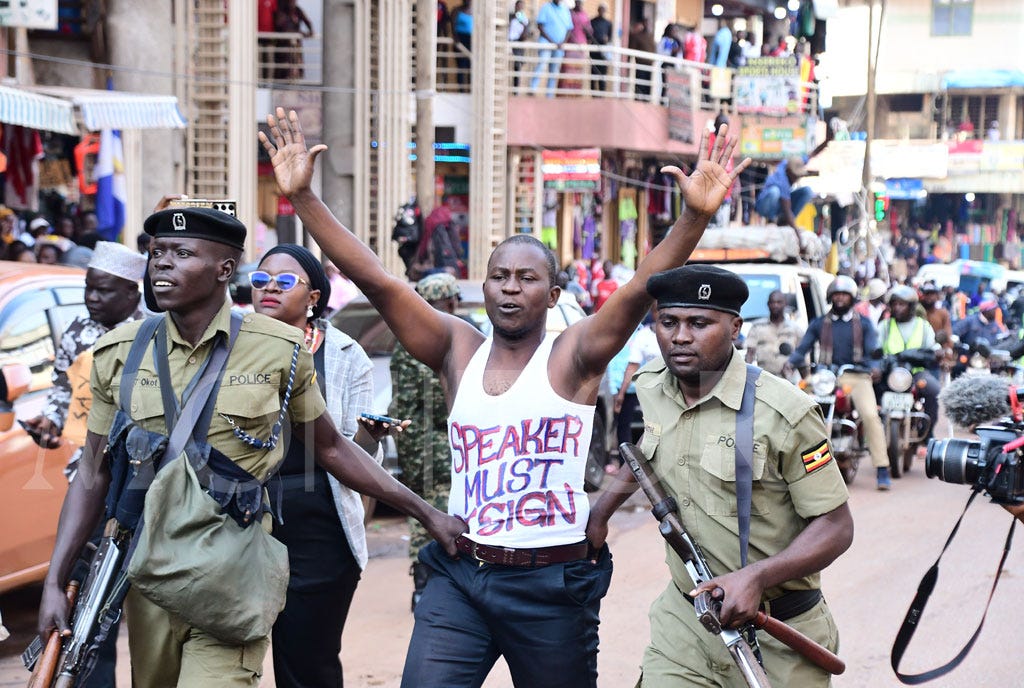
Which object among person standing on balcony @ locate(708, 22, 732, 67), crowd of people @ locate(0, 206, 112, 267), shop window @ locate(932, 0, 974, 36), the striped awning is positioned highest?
shop window @ locate(932, 0, 974, 36)

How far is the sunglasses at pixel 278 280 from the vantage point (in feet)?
17.5

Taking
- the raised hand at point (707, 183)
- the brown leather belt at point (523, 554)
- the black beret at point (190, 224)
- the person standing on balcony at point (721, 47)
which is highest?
the person standing on balcony at point (721, 47)

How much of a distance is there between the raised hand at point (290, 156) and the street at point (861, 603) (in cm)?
305

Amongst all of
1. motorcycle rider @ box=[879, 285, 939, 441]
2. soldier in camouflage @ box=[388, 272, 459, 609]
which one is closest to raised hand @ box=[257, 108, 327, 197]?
soldier in camouflage @ box=[388, 272, 459, 609]

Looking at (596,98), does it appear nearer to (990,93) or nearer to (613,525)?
(613,525)

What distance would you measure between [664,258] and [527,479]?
29.4 inches

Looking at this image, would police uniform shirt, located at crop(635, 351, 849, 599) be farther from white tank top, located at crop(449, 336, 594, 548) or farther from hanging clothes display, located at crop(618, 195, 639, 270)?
hanging clothes display, located at crop(618, 195, 639, 270)

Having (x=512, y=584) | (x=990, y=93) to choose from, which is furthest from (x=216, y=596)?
(x=990, y=93)

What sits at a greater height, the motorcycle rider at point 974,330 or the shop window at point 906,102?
the shop window at point 906,102

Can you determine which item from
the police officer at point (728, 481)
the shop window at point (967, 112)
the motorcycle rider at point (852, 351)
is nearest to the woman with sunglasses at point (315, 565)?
the police officer at point (728, 481)

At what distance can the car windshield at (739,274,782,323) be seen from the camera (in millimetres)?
13734

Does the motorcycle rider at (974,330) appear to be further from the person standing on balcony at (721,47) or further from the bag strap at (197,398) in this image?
the bag strap at (197,398)

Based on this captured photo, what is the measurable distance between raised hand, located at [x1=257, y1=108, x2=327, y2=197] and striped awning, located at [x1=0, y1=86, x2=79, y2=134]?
7513 mm

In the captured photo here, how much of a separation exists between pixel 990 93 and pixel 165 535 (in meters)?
51.9
